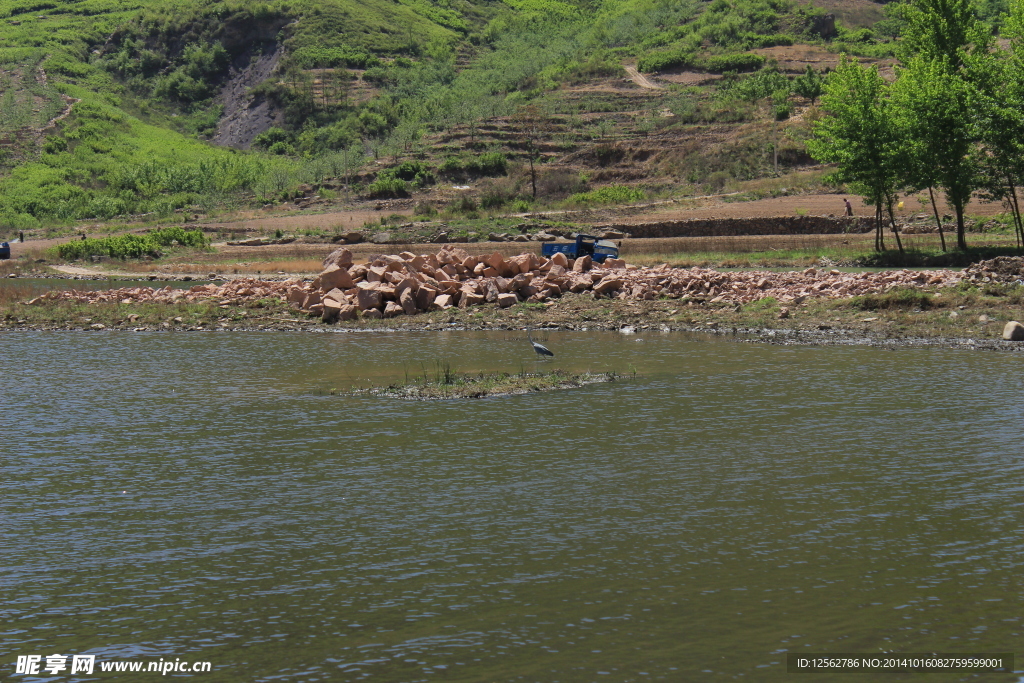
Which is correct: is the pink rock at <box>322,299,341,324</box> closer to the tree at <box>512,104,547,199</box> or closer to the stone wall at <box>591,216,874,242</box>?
the stone wall at <box>591,216,874,242</box>

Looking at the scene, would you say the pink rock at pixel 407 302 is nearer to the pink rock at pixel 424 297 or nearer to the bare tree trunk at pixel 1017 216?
the pink rock at pixel 424 297

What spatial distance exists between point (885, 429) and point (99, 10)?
561 feet

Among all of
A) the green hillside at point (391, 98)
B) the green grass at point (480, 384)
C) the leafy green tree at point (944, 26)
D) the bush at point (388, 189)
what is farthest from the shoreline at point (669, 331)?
the bush at point (388, 189)

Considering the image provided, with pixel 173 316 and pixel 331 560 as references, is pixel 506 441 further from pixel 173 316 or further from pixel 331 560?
pixel 173 316

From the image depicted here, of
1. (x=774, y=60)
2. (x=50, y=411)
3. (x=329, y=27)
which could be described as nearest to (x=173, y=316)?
(x=50, y=411)

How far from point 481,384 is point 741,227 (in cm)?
3676

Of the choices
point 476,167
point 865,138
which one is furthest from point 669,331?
point 476,167

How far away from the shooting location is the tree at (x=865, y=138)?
40.6m

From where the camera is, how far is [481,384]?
19.3 m

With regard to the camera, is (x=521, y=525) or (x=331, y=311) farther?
(x=331, y=311)

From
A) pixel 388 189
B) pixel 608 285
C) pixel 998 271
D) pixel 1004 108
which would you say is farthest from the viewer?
pixel 388 189

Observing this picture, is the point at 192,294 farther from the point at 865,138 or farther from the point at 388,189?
the point at 388,189

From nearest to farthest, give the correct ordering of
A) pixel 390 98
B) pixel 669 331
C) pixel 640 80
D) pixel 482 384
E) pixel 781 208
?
1. pixel 482 384
2. pixel 669 331
3. pixel 781 208
4. pixel 640 80
5. pixel 390 98

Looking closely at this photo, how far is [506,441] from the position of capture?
49.6ft
